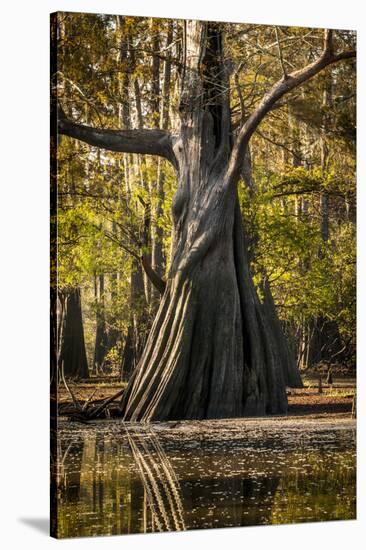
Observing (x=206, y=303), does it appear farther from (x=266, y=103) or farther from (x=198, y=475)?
(x=266, y=103)

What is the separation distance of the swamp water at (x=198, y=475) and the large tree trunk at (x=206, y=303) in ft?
0.85

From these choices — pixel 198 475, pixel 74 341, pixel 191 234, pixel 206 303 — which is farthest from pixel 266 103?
pixel 198 475

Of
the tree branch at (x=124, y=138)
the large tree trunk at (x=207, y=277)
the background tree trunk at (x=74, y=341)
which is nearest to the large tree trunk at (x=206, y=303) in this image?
the large tree trunk at (x=207, y=277)

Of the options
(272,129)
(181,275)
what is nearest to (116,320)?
(181,275)

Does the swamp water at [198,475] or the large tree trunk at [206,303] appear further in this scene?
the large tree trunk at [206,303]

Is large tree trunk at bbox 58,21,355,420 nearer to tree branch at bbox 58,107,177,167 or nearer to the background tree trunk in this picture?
tree branch at bbox 58,107,177,167

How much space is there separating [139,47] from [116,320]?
2.33 meters

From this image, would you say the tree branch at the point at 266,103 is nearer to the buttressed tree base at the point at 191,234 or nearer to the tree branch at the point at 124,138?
the buttressed tree base at the point at 191,234

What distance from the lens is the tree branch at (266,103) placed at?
10992 mm

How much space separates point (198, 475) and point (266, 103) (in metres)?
3.41

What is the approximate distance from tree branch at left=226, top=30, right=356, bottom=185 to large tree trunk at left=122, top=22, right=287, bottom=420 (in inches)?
3.9

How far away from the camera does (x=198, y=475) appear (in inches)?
403

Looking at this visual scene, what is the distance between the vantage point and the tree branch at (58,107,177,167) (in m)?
10.1

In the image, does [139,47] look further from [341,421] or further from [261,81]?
[341,421]
